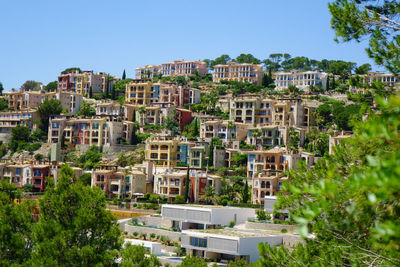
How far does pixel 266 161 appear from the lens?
71.7 metres

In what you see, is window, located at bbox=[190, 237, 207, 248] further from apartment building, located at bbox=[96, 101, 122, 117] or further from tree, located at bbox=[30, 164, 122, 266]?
apartment building, located at bbox=[96, 101, 122, 117]

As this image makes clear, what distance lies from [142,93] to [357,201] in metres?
98.8

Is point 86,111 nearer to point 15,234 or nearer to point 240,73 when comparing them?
point 240,73

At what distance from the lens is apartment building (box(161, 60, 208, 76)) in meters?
141

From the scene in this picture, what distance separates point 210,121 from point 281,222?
124 ft

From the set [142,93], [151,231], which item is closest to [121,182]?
[151,231]

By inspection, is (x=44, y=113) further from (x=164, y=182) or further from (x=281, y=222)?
(x=281, y=222)

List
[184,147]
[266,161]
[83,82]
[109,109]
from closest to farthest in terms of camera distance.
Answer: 1. [266,161]
2. [184,147]
3. [109,109]
4. [83,82]

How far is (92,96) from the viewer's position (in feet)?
373

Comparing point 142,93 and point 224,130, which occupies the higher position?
point 142,93

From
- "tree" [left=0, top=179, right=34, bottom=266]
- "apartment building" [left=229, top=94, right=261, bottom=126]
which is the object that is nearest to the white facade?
"tree" [left=0, top=179, right=34, bottom=266]

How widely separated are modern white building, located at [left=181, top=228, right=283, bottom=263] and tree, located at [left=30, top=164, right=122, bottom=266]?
20571 mm

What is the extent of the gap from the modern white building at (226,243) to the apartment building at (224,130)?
34815 millimetres

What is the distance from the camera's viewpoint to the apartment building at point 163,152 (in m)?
80.1
